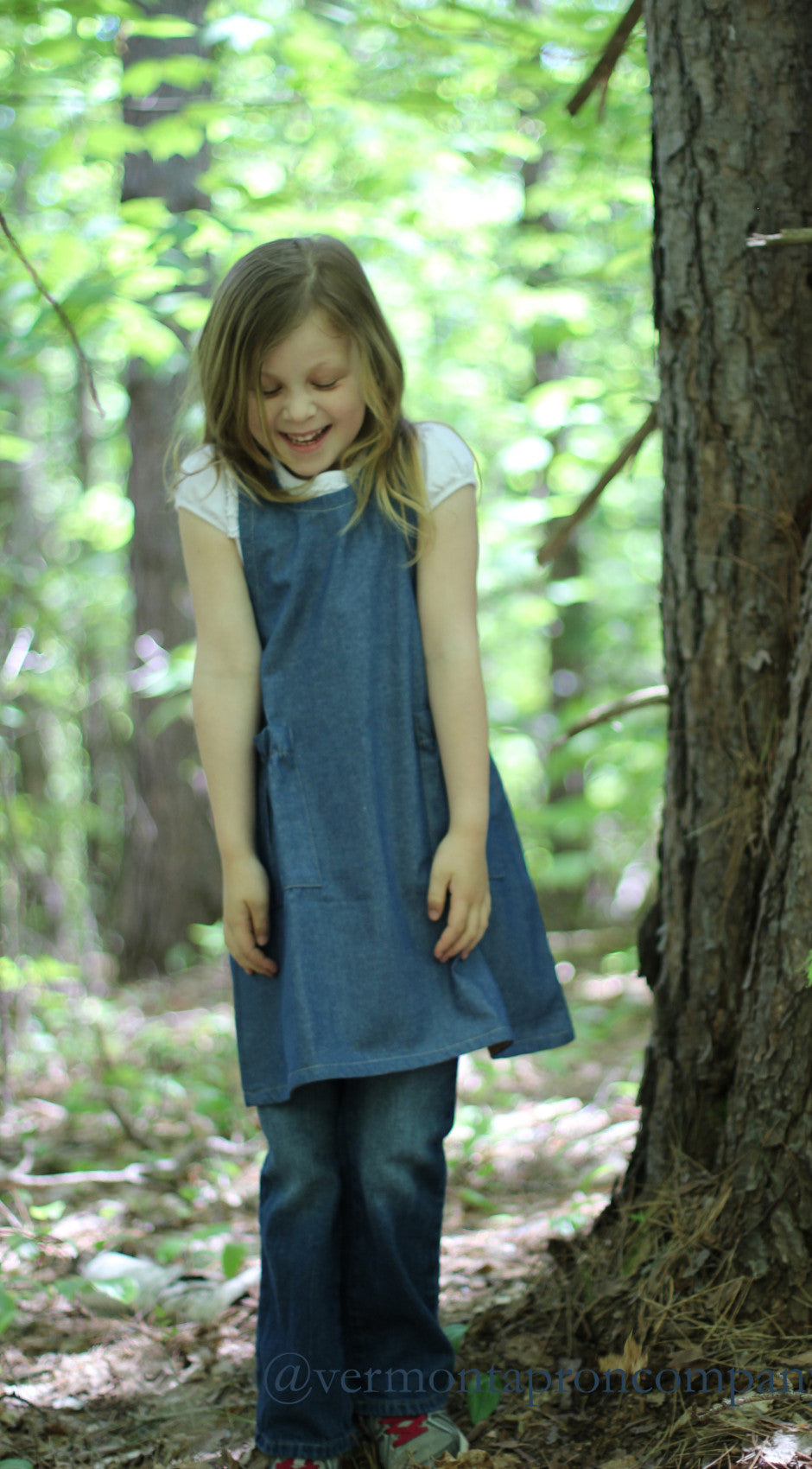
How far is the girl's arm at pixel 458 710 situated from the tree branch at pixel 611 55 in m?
0.99

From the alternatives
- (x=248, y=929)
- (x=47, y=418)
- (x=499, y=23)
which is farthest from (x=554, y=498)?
(x=47, y=418)

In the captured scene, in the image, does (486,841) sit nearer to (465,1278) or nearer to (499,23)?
(465,1278)

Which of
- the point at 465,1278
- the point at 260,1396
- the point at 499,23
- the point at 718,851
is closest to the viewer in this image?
the point at 260,1396

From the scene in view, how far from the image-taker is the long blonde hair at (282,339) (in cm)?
150

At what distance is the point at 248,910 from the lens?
1570 mm

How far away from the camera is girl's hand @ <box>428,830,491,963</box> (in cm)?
151

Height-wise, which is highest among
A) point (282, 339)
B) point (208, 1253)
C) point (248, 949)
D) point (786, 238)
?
point (786, 238)

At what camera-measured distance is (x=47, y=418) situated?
11.0 meters

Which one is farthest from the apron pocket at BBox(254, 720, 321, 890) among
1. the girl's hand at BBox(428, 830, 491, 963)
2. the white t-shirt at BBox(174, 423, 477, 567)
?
the white t-shirt at BBox(174, 423, 477, 567)

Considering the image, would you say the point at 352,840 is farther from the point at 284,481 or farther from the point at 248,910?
the point at 284,481

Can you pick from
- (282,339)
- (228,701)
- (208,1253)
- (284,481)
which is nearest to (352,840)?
(228,701)

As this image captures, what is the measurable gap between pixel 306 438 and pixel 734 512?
27.5 inches

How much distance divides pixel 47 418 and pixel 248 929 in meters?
10.7

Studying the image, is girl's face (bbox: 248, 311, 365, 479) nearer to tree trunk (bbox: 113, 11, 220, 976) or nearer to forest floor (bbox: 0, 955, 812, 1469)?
forest floor (bbox: 0, 955, 812, 1469)
